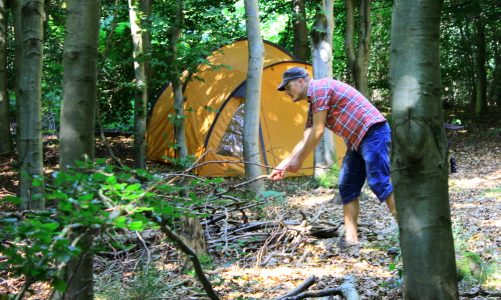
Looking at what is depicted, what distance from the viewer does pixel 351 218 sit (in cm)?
500

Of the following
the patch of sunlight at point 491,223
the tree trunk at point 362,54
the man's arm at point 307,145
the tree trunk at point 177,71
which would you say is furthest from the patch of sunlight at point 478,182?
the man's arm at point 307,145

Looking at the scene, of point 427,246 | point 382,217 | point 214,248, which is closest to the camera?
point 427,246

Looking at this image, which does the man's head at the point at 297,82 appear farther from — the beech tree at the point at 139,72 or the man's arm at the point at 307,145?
the beech tree at the point at 139,72

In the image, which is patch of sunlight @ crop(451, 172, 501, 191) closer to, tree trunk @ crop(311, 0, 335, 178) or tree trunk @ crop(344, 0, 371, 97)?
tree trunk @ crop(311, 0, 335, 178)

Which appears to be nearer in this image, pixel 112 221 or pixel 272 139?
pixel 112 221

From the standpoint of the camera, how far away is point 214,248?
5277 mm

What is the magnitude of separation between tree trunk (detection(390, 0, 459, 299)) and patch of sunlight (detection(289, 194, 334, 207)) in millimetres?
5687

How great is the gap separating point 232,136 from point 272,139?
2.79ft

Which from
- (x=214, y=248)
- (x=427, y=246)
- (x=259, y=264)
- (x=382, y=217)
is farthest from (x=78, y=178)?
(x=382, y=217)

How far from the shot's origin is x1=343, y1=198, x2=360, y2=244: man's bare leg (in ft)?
16.3

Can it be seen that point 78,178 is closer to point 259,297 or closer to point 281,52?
point 259,297

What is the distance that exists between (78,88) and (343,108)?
2.47m

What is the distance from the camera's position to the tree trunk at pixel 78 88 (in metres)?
2.65

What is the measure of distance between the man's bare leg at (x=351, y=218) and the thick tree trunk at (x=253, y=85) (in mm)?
3506
